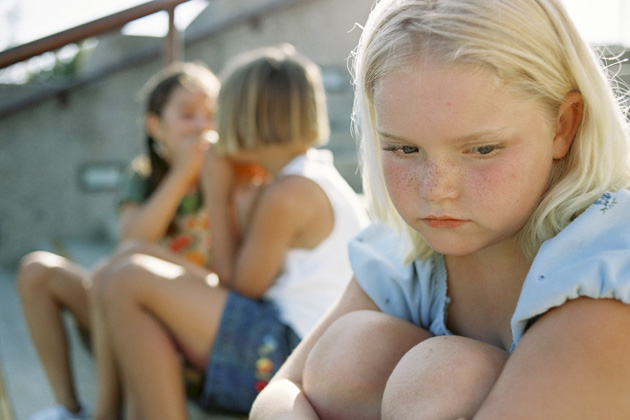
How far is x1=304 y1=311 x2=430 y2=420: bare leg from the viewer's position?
1024mm

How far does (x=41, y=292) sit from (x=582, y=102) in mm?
2060

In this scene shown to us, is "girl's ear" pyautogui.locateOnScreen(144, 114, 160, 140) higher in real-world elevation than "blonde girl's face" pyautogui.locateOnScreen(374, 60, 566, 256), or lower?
lower

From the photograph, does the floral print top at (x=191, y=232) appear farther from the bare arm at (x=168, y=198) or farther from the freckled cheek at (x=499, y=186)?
the freckled cheek at (x=499, y=186)

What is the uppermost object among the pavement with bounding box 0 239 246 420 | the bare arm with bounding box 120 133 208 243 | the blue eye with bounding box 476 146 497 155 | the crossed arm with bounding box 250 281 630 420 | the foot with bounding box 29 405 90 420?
the blue eye with bounding box 476 146 497 155

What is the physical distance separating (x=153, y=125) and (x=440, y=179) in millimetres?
2061

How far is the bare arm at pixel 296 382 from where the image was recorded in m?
1.07

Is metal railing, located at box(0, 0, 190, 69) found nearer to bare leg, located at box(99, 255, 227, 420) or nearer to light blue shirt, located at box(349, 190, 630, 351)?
bare leg, located at box(99, 255, 227, 420)

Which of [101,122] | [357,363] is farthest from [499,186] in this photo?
[101,122]

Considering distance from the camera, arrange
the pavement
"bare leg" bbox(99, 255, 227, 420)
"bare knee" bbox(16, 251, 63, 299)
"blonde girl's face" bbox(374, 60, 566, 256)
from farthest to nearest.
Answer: "bare knee" bbox(16, 251, 63, 299) < the pavement < "bare leg" bbox(99, 255, 227, 420) < "blonde girl's face" bbox(374, 60, 566, 256)

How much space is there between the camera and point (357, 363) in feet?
3.40

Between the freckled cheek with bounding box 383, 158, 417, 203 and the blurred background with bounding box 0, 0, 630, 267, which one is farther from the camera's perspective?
the blurred background with bounding box 0, 0, 630, 267

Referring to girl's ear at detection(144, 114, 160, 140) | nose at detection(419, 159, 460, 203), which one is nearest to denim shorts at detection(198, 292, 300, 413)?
nose at detection(419, 159, 460, 203)

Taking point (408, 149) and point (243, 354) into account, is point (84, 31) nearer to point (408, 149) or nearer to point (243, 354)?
point (243, 354)

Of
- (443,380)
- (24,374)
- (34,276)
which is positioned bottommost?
(24,374)
